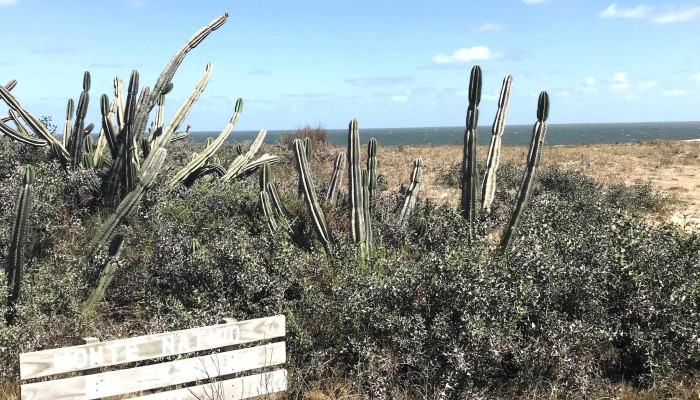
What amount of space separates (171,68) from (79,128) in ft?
7.41

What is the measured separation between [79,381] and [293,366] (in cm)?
161

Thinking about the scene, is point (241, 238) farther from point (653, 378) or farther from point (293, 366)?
point (653, 378)

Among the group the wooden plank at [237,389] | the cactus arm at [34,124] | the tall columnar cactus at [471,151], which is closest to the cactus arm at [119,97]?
the cactus arm at [34,124]

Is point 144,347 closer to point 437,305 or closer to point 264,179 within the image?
point 437,305

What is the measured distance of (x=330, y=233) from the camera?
7059 millimetres

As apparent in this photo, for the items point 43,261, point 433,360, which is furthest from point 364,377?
point 43,261

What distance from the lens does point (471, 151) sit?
21.6 ft

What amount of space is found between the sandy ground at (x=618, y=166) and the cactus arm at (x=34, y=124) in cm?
749

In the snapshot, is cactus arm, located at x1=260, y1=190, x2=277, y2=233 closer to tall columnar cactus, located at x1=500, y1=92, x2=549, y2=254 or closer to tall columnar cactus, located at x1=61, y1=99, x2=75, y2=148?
tall columnar cactus, located at x1=500, y1=92, x2=549, y2=254

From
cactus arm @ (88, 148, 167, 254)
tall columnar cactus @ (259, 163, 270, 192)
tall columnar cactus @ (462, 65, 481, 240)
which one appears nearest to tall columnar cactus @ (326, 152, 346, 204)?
tall columnar cactus @ (259, 163, 270, 192)

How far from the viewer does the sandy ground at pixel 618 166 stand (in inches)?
518

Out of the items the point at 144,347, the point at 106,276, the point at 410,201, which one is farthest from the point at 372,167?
the point at 144,347

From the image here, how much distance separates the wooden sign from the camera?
3.64 meters

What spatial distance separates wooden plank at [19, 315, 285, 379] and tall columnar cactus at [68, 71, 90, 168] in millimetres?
6491
